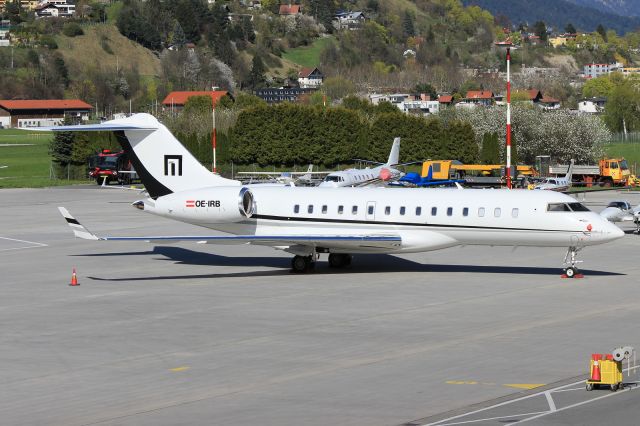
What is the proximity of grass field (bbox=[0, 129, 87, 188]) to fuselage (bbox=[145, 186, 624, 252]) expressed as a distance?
53916 millimetres

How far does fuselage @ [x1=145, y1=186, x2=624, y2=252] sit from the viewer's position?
38.0m

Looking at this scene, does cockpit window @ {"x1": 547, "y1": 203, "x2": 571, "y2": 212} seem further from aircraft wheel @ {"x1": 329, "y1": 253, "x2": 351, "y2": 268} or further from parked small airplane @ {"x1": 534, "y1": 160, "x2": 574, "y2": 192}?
parked small airplane @ {"x1": 534, "y1": 160, "x2": 574, "y2": 192}

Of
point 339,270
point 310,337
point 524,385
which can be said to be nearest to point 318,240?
point 339,270

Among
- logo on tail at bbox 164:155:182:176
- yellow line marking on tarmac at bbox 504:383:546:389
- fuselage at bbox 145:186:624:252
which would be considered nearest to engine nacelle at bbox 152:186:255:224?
fuselage at bbox 145:186:624:252

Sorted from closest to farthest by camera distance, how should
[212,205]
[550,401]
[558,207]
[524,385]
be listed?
1. [550,401]
2. [524,385]
3. [558,207]
4. [212,205]

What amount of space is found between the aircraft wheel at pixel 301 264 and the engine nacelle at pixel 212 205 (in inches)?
91.0

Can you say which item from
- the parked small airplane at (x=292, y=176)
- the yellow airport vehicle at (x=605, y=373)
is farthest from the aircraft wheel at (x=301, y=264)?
the parked small airplane at (x=292, y=176)

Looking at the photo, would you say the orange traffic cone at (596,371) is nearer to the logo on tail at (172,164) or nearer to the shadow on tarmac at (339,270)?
the shadow on tarmac at (339,270)

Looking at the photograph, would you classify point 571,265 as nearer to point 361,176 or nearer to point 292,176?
point 361,176

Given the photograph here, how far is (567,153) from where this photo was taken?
115 metres

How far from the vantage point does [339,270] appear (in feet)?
135

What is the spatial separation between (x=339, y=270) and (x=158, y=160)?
7.99m

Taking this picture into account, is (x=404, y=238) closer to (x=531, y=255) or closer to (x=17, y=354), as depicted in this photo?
(x=531, y=255)

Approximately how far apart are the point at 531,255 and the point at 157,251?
15191 millimetres
